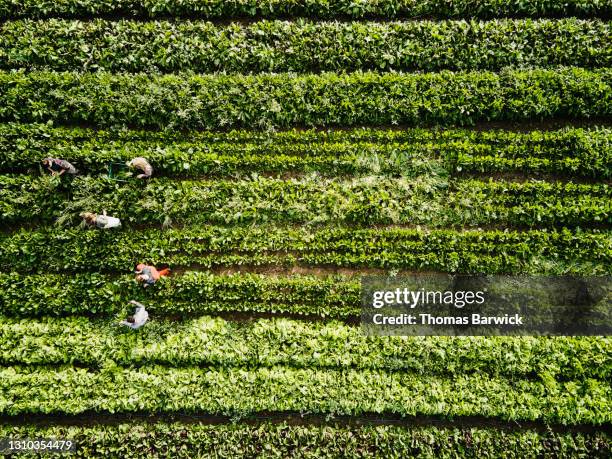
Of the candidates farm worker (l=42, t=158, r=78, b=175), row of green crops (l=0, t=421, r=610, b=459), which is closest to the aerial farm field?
row of green crops (l=0, t=421, r=610, b=459)

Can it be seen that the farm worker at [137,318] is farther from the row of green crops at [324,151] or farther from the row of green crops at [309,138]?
the row of green crops at [309,138]

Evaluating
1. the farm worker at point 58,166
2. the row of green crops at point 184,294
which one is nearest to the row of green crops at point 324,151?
the farm worker at point 58,166

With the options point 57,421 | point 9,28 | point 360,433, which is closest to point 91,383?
point 57,421

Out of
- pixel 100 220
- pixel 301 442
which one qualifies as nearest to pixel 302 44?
pixel 100 220

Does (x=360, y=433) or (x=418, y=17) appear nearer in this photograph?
(x=360, y=433)

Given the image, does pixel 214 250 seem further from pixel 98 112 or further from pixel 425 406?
pixel 425 406

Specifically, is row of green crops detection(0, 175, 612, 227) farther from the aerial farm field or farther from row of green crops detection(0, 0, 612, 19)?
row of green crops detection(0, 0, 612, 19)
